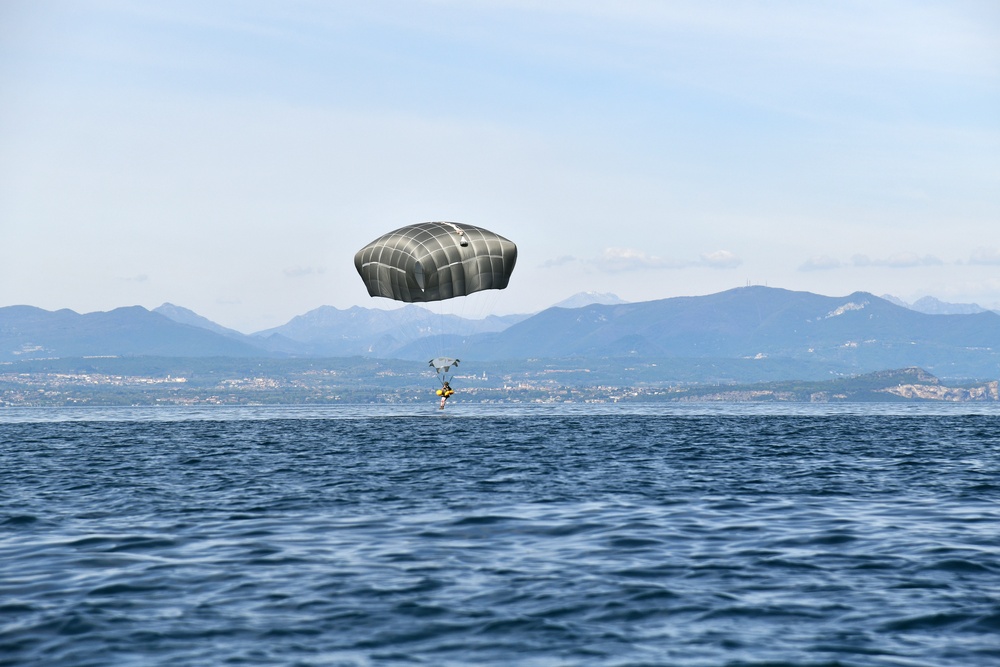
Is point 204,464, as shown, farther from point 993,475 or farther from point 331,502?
point 993,475

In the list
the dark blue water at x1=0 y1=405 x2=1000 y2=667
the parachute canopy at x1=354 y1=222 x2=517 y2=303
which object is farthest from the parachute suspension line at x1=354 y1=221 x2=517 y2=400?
the dark blue water at x1=0 y1=405 x2=1000 y2=667

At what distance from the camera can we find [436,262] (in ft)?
277

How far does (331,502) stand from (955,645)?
2371 cm

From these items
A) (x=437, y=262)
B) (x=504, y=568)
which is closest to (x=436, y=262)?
(x=437, y=262)

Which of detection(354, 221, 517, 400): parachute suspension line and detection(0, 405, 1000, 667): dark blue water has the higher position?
detection(354, 221, 517, 400): parachute suspension line

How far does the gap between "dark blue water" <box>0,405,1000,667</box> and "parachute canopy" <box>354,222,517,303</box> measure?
37170mm

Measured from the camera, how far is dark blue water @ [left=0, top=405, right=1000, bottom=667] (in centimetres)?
1738

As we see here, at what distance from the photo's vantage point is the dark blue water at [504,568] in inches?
684

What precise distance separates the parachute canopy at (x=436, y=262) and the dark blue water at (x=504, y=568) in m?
37.2

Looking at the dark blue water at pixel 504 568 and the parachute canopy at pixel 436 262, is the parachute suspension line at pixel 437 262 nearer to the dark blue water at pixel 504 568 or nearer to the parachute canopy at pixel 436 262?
Result: the parachute canopy at pixel 436 262

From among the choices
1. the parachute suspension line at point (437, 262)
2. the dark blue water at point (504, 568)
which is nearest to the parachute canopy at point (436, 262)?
the parachute suspension line at point (437, 262)

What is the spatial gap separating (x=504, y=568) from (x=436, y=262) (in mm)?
61850

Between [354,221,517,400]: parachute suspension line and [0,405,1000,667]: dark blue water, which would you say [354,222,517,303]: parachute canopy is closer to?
[354,221,517,400]: parachute suspension line

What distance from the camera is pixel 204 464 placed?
5781cm
